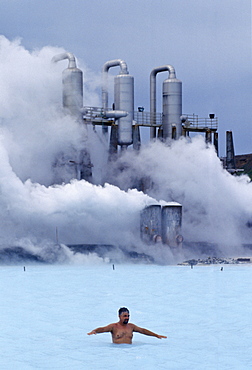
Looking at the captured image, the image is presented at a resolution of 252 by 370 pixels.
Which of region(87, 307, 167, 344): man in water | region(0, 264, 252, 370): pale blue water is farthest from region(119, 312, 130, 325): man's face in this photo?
region(0, 264, 252, 370): pale blue water

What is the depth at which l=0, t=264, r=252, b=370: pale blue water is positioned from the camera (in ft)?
55.4

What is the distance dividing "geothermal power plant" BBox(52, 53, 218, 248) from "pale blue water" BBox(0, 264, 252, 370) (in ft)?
19.1

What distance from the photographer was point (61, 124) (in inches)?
1695

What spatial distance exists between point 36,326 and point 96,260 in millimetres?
19350

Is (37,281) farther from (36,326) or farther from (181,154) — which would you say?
(181,154)

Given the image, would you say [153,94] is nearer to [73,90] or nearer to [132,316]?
[73,90]

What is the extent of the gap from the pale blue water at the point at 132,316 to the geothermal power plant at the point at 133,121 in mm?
5826

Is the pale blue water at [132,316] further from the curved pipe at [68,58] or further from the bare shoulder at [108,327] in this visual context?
the curved pipe at [68,58]

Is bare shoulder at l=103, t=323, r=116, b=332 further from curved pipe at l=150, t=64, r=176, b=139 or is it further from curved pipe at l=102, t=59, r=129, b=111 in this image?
curved pipe at l=150, t=64, r=176, b=139

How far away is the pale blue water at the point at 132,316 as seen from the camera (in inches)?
665

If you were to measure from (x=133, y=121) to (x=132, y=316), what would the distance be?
25.7 m

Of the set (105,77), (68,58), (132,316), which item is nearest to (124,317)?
(132,316)

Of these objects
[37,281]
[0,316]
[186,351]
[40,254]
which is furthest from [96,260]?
[186,351]

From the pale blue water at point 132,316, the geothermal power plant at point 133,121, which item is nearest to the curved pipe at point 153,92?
the geothermal power plant at point 133,121
